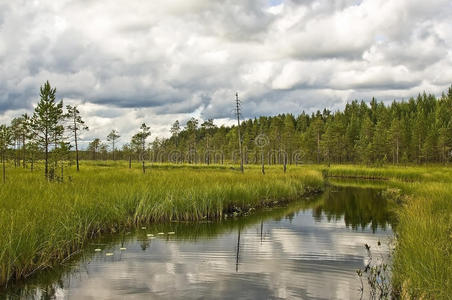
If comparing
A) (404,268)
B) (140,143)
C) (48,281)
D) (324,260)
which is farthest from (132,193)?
(140,143)

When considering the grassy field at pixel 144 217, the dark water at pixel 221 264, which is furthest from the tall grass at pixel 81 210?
the dark water at pixel 221 264

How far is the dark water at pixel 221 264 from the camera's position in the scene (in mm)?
8508

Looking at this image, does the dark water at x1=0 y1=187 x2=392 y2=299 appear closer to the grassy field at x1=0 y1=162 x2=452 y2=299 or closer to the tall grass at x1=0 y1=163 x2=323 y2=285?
the tall grass at x1=0 y1=163 x2=323 y2=285

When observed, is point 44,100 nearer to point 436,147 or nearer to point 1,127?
point 1,127

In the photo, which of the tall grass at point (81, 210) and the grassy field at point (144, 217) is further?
the tall grass at point (81, 210)

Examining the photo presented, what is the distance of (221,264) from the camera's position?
10711 mm

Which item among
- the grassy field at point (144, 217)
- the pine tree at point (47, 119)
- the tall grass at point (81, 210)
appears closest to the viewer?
the grassy field at point (144, 217)

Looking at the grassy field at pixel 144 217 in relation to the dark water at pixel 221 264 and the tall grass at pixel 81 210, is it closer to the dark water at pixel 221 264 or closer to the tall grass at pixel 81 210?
the tall grass at pixel 81 210

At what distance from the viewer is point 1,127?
931 inches

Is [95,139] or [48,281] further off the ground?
[95,139]

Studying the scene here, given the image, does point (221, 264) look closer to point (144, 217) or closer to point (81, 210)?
point (81, 210)

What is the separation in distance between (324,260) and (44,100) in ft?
66.4

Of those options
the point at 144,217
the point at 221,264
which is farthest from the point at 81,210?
the point at 221,264

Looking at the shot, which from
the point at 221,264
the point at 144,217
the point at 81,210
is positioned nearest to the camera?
the point at 221,264
